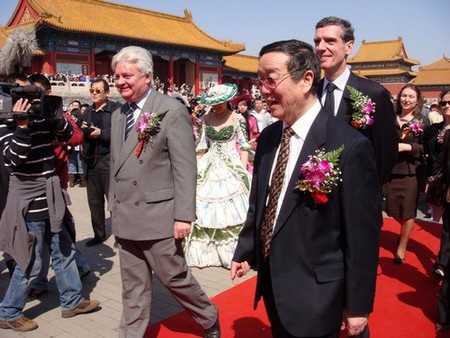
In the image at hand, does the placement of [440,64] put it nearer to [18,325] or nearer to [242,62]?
[242,62]

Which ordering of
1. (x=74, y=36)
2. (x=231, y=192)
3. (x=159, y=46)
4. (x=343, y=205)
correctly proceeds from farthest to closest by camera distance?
(x=159, y=46), (x=74, y=36), (x=231, y=192), (x=343, y=205)

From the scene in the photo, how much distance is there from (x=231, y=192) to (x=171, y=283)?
245 cm

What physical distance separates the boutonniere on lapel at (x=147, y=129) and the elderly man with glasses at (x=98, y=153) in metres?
2.69

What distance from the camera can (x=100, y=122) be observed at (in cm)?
559

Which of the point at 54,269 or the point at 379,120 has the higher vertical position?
the point at 379,120

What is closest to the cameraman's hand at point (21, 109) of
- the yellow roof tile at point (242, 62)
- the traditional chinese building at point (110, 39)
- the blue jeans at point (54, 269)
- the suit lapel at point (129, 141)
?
the suit lapel at point (129, 141)

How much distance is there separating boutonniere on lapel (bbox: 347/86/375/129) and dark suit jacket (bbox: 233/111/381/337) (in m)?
0.95

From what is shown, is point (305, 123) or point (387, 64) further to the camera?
point (387, 64)

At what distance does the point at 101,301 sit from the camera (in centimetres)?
404

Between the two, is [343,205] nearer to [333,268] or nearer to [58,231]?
[333,268]

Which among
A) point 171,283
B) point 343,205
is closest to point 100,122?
point 171,283

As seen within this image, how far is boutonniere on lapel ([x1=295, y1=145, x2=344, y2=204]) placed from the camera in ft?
5.93

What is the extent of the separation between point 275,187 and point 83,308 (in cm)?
246

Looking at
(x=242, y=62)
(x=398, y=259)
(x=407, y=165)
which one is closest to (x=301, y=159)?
(x=407, y=165)
